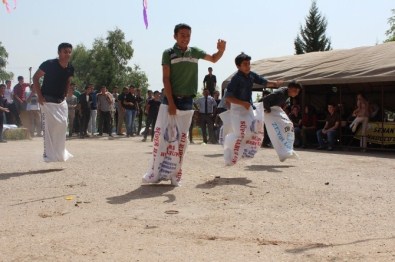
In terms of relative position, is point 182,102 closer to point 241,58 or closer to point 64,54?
point 241,58

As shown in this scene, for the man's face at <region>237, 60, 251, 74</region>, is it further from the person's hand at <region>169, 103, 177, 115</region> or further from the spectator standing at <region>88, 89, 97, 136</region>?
the spectator standing at <region>88, 89, 97, 136</region>

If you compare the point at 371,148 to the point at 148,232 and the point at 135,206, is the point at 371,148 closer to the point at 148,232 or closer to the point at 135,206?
the point at 135,206

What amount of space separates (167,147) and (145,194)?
764 mm

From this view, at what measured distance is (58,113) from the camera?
28.5ft

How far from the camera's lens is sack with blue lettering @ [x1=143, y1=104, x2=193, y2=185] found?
267 inches

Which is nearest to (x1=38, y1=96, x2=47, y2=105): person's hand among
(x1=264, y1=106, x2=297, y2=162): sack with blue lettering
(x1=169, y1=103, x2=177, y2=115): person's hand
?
(x1=169, y1=103, x2=177, y2=115): person's hand

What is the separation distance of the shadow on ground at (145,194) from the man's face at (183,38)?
169 cm

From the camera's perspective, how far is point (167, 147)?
680 cm

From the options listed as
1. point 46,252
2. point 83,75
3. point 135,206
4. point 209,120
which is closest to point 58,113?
point 135,206

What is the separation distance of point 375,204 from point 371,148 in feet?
27.5

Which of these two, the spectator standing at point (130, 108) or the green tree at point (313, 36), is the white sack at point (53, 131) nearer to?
the spectator standing at point (130, 108)

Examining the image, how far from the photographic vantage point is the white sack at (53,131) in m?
8.60

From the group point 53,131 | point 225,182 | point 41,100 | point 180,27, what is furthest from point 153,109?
point 180,27

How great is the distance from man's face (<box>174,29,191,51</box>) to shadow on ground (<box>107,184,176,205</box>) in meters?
1.69
